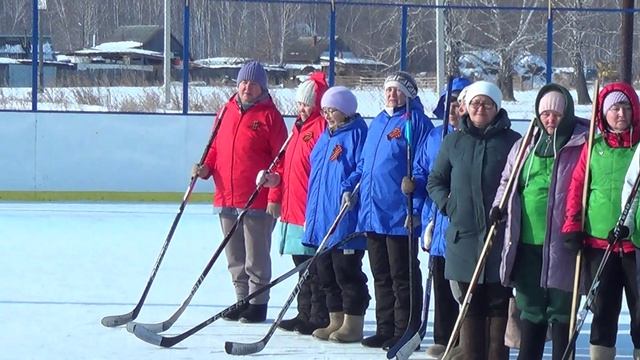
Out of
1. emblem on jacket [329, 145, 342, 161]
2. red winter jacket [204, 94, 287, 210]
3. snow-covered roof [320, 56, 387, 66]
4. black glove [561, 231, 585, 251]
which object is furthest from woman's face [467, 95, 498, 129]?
snow-covered roof [320, 56, 387, 66]

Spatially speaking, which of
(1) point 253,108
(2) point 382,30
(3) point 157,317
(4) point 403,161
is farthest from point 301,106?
(2) point 382,30

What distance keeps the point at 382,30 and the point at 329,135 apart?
45.0 ft

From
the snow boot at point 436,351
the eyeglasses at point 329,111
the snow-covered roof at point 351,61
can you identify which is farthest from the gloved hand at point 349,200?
the snow-covered roof at point 351,61

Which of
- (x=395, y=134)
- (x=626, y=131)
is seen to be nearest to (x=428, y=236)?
Result: (x=395, y=134)

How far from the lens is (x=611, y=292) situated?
15.0 feet

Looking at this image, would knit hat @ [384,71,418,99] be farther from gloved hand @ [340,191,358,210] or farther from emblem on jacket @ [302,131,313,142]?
emblem on jacket @ [302,131,313,142]

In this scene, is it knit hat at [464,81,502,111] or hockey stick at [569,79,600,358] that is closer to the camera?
hockey stick at [569,79,600,358]

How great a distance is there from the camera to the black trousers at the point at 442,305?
539 cm

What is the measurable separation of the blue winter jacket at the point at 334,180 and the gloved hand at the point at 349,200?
0.19 feet

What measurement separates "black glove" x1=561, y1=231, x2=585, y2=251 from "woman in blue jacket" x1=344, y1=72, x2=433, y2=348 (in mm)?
1086

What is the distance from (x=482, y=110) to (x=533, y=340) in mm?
902

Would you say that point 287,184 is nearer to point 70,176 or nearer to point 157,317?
point 157,317

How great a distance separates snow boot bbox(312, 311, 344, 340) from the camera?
5.85 meters

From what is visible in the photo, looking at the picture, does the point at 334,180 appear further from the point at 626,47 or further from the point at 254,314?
the point at 626,47
